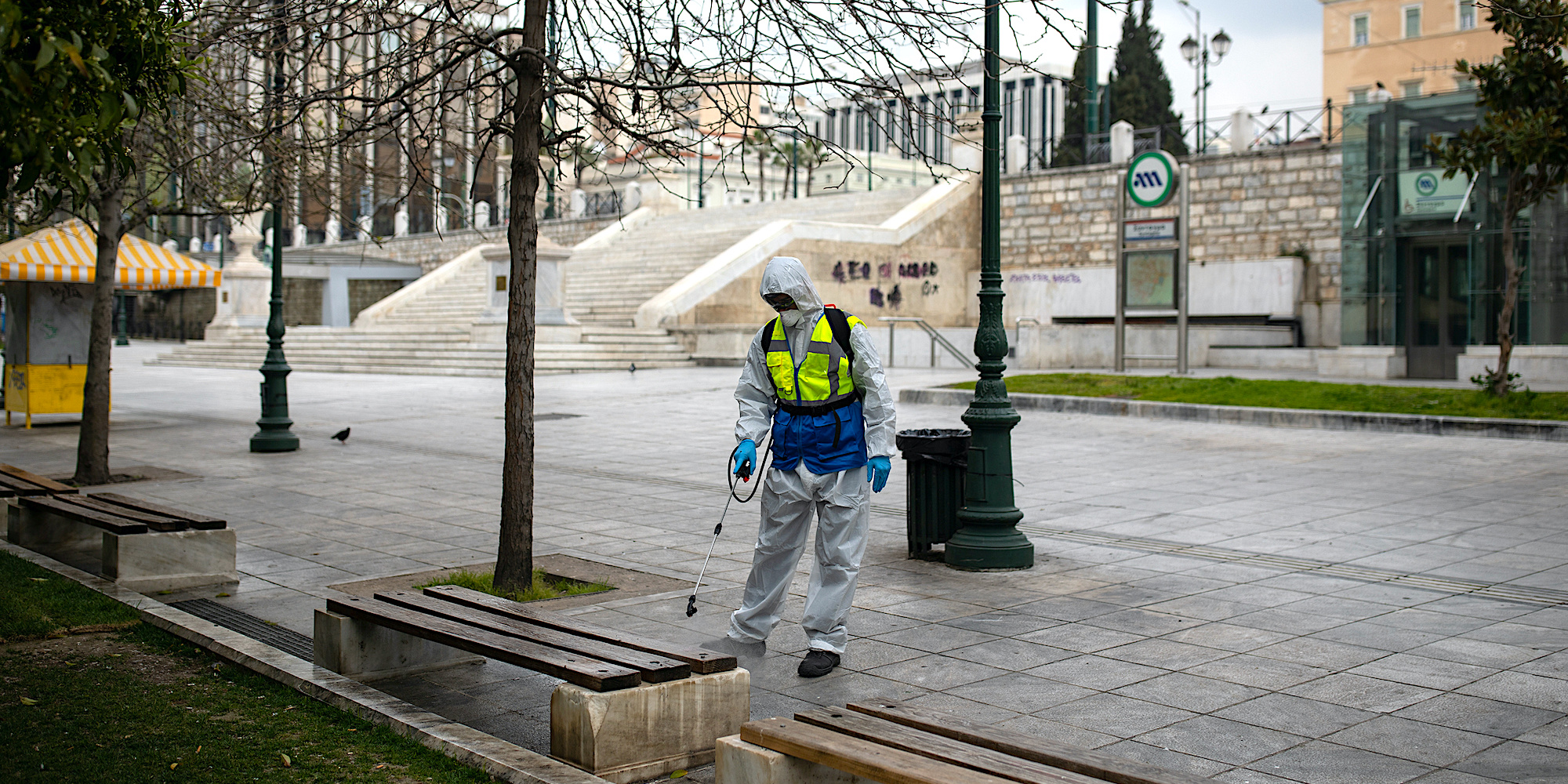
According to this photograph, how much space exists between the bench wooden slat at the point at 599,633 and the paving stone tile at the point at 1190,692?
62.6 inches

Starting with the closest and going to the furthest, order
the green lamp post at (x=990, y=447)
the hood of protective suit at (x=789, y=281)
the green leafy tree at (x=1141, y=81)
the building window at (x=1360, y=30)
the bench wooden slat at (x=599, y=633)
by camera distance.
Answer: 1. the bench wooden slat at (x=599, y=633)
2. the hood of protective suit at (x=789, y=281)
3. the green lamp post at (x=990, y=447)
4. the green leafy tree at (x=1141, y=81)
5. the building window at (x=1360, y=30)

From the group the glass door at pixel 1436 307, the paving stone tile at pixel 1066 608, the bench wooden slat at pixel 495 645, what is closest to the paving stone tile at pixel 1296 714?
the paving stone tile at pixel 1066 608

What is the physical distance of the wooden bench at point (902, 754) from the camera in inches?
122

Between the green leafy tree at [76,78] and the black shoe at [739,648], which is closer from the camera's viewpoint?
the green leafy tree at [76,78]

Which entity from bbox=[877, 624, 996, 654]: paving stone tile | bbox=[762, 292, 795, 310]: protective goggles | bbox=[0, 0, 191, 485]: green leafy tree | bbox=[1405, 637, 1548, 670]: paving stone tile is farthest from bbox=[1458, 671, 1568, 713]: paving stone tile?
bbox=[0, 0, 191, 485]: green leafy tree

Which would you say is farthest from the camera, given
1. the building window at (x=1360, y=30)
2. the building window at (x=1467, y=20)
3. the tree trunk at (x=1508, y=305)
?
the building window at (x=1360, y=30)

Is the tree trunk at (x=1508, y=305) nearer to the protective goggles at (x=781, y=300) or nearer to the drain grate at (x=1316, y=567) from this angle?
the drain grate at (x=1316, y=567)

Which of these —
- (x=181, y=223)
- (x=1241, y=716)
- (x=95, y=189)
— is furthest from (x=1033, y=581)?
(x=181, y=223)

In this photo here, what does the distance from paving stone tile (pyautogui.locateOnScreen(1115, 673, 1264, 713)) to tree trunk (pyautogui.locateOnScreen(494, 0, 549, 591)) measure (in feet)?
9.43

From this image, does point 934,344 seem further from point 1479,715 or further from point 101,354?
point 1479,715

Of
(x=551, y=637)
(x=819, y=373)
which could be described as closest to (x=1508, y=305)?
(x=819, y=373)

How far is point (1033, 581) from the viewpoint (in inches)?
270

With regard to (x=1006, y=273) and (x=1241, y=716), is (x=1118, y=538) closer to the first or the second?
(x=1241, y=716)

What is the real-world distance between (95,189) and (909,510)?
809cm
